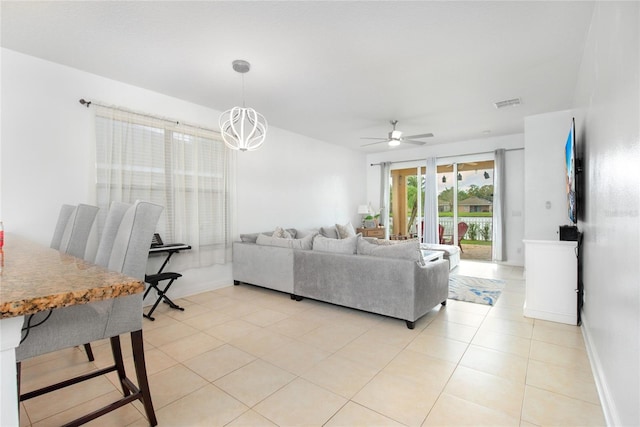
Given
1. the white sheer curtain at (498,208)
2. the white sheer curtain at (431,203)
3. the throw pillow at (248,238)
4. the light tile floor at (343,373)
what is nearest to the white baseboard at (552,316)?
the light tile floor at (343,373)

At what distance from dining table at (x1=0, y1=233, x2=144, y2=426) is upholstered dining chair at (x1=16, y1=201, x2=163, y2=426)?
Answer: 31cm

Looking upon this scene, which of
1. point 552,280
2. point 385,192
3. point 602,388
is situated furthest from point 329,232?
point 602,388

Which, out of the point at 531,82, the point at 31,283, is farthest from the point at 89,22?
the point at 531,82

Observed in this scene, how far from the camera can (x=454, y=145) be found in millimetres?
6988

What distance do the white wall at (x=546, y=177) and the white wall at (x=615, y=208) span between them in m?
2.37

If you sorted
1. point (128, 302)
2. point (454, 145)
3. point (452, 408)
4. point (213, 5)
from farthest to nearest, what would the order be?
point (454, 145)
point (213, 5)
point (452, 408)
point (128, 302)

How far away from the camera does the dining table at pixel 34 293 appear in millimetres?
724

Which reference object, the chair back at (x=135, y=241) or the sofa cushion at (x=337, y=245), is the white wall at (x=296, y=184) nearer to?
the sofa cushion at (x=337, y=245)

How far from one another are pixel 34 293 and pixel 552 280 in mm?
3954

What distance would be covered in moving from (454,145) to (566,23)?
458cm

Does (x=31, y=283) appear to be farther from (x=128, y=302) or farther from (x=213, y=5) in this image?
(x=213, y=5)

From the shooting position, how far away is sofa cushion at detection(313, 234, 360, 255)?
3.58 meters

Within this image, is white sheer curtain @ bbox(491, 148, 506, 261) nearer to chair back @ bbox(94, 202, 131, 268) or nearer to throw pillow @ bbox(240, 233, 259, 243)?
throw pillow @ bbox(240, 233, 259, 243)

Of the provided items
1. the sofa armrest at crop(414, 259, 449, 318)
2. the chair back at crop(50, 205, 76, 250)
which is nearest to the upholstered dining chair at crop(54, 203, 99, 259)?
the chair back at crop(50, 205, 76, 250)
